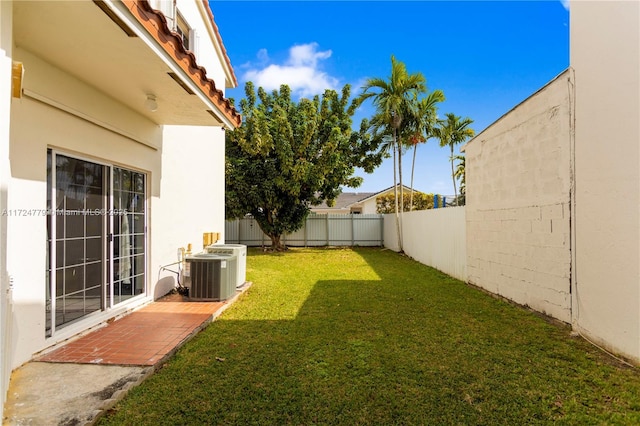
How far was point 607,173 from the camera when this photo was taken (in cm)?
407

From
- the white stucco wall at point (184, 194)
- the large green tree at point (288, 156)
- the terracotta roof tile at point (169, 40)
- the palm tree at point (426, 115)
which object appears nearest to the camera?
the terracotta roof tile at point (169, 40)

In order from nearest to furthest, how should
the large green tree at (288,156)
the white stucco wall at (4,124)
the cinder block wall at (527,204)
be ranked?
the white stucco wall at (4,124), the cinder block wall at (527,204), the large green tree at (288,156)

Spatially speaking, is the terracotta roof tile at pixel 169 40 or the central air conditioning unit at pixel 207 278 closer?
the terracotta roof tile at pixel 169 40

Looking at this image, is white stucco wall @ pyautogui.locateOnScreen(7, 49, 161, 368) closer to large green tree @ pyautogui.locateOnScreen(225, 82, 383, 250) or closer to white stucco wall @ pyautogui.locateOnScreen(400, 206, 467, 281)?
white stucco wall @ pyautogui.locateOnScreen(400, 206, 467, 281)

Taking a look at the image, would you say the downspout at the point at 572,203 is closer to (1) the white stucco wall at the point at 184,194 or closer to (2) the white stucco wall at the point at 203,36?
(1) the white stucco wall at the point at 184,194

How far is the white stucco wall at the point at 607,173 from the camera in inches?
146

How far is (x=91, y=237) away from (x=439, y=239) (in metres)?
9.46

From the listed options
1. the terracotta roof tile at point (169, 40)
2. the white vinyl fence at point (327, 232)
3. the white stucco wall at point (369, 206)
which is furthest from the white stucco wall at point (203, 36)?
the white stucco wall at point (369, 206)

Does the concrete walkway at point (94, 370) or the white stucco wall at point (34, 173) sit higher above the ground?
the white stucco wall at point (34, 173)

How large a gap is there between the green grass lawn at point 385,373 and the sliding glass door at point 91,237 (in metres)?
1.67

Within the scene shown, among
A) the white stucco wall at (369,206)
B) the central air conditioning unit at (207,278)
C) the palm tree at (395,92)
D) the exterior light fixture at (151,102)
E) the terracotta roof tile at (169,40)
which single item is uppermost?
the palm tree at (395,92)

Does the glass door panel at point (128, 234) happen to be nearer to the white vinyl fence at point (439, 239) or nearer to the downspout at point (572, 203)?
the downspout at point (572, 203)

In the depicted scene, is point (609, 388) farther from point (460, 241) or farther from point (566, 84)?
point (460, 241)

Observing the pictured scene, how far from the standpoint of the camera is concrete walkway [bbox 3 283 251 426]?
273 centimetres
